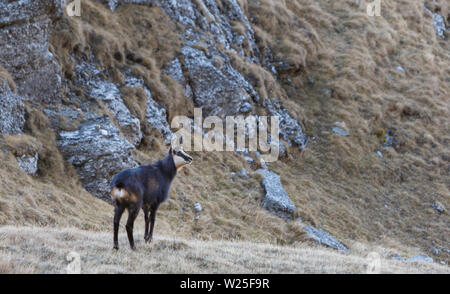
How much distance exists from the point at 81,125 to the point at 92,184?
2.10 meters

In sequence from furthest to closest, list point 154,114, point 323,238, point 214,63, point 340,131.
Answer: point 340,131 → point 214,63 → point 154,114 → point 323,238

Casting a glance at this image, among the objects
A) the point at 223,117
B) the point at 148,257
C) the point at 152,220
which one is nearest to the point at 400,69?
the point at 223,117

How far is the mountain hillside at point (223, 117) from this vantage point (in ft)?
43.7

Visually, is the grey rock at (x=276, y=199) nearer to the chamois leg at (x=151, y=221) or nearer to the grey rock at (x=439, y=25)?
the chamois leg at (x=151, y=221)

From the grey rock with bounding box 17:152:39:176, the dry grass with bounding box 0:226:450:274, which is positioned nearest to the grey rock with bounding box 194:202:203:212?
the grey rock with bounding box 17:152:39:176

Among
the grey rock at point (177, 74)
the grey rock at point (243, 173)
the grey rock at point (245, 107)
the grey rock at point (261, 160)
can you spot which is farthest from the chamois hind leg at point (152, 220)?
the grey rock at point (245, 107)

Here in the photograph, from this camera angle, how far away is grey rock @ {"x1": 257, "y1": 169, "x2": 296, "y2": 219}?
18156 mm

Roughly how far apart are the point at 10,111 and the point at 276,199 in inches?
389

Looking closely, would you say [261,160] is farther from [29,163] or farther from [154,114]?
[29,163]

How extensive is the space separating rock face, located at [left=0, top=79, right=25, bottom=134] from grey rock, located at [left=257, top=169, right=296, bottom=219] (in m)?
9.13

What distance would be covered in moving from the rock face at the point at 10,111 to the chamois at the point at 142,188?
6.83m

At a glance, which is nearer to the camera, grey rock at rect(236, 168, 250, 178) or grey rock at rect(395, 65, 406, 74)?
grey rock at rect(236, 168, 250, 178)

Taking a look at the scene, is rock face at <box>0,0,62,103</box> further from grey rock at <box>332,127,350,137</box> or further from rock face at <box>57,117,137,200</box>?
grey rock at <box>332,127,350,137</box>

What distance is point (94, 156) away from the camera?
14852 millimetres
